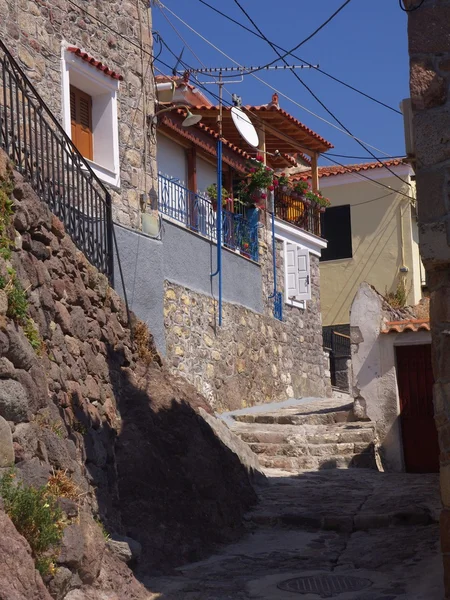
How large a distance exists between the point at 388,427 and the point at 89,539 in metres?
8.39

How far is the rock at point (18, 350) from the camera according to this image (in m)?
7.52

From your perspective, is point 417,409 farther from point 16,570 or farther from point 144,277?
point 16,570

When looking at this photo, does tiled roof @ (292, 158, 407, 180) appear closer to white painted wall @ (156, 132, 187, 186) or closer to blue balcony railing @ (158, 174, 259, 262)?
blue balcony railing @ (158, 174, 259, 262)

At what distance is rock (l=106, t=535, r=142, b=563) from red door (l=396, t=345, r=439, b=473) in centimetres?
718

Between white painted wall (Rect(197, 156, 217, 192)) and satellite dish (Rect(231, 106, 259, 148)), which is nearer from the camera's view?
satellite dish (Rect(231, 106, 259, 148))

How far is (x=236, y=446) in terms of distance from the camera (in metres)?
12.4

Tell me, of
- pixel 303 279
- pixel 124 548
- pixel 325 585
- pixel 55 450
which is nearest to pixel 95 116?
pixel 55 450

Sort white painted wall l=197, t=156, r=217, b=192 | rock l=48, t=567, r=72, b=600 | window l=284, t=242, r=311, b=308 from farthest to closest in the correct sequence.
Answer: window l=284, t=242, r=311, b=308, white painted wall l=197, t=156, r=217, b=192, rock l=48, t=567, r=72, b=600

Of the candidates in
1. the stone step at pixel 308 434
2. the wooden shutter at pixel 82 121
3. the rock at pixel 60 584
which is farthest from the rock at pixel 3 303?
the stone step at pixel 308 434

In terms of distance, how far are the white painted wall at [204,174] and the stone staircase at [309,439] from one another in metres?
5.28

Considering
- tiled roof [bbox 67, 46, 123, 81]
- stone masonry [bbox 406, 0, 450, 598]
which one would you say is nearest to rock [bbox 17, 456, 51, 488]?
stone masonry [bbox 406, 0, 450, 598]

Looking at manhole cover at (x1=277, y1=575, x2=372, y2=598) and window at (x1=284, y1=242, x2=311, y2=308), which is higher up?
window at (x1=284, y1=242, x2=311, y2=308)

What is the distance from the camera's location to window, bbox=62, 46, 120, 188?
44.1 ft

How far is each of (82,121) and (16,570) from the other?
8.69 m
